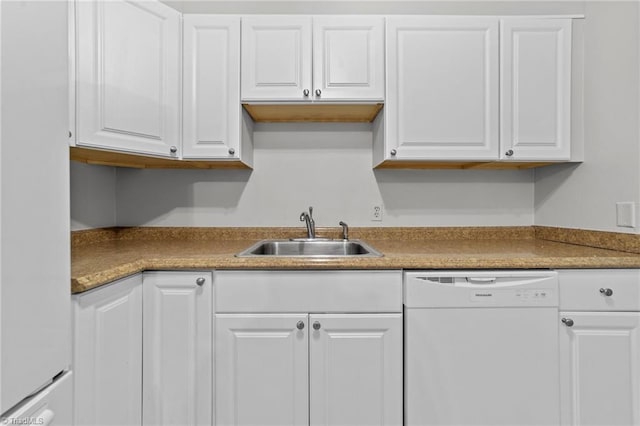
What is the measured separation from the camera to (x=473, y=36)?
166cm

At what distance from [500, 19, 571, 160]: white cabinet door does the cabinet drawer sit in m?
0.64

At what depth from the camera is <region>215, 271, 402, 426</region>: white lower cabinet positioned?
1312 mm

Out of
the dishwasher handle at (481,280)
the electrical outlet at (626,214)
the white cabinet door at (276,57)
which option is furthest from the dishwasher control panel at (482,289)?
the white cabinet door at (276,57)

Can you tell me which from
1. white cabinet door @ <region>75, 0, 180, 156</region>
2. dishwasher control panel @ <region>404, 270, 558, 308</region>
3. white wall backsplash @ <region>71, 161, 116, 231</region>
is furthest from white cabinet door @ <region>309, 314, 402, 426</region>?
white wall backsplash @ <region>71, 161, 116, 231</region>

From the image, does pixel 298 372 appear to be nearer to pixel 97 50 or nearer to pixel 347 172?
pixel 347 172

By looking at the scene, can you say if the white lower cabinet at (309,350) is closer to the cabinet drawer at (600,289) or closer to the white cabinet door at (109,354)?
the white cabinet door at (109,354)

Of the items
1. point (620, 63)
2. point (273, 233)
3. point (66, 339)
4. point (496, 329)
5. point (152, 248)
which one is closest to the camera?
point (66, 339)

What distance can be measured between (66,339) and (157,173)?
1.33 meters

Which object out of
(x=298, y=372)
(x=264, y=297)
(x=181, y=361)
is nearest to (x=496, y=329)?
(x=298, y=372)

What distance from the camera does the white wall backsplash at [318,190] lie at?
202 centimetres

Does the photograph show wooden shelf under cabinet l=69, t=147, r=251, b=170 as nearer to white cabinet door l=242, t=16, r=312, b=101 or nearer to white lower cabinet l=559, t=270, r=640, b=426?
white cabinet door l=242, t=16, r=312, b=101

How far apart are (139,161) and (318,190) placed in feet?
3.29

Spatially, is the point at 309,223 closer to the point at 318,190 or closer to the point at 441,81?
the point at 318,190

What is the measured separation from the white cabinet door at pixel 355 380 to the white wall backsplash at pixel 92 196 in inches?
54.6
